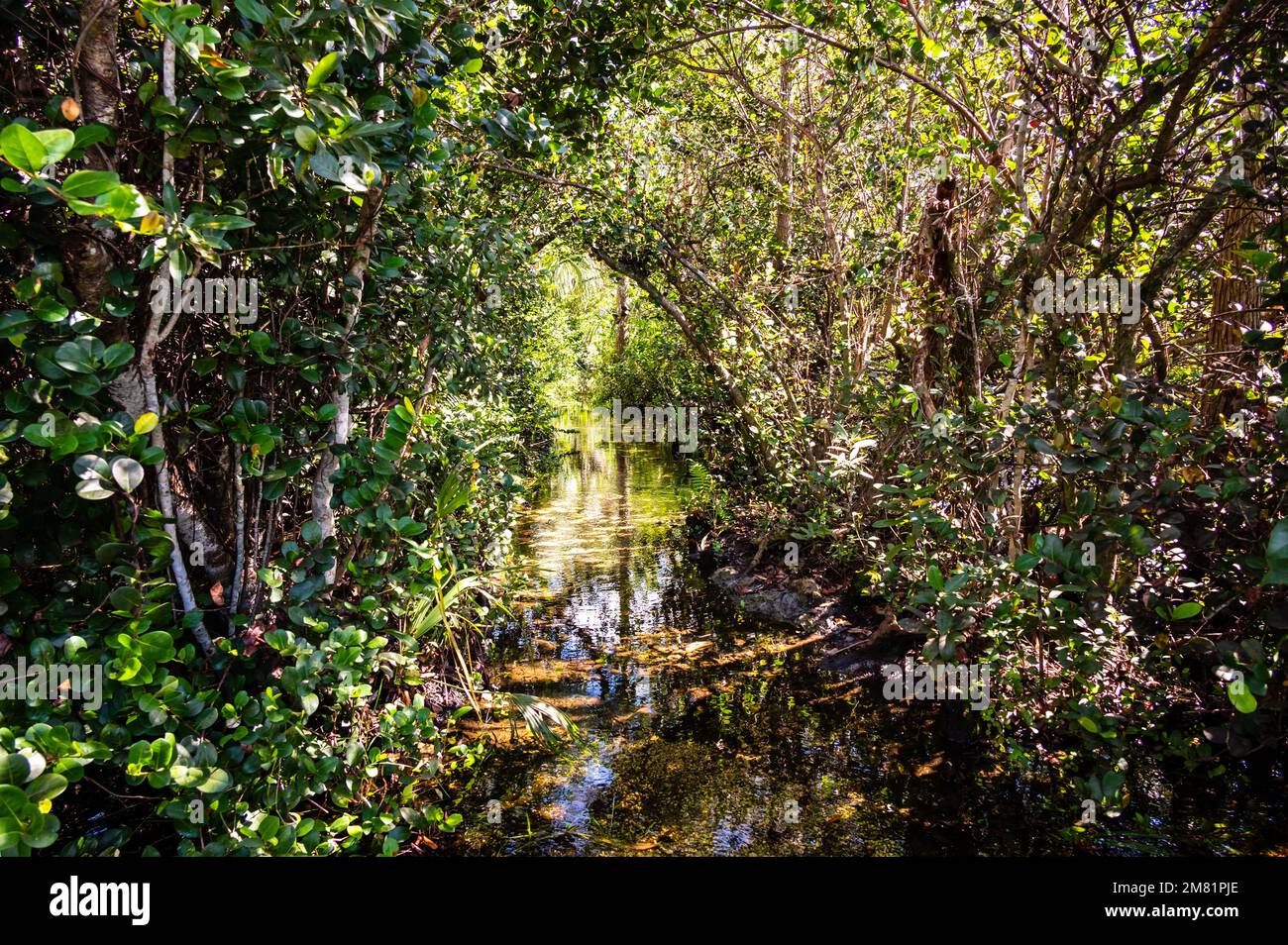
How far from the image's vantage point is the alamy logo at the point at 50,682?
5.58 ft

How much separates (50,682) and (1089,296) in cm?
435

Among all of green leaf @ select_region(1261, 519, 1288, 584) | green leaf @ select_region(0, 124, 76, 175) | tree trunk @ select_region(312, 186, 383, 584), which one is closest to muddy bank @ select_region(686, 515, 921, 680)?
green leaf @ select_region(1261, 519, 1288, 584)

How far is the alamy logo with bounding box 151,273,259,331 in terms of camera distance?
77.2 inches

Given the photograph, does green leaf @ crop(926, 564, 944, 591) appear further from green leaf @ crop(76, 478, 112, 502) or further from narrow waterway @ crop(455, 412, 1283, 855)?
green leaf @ crop(76, 478, 112, 502)

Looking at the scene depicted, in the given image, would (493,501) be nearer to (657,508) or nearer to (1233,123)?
(1233,123)

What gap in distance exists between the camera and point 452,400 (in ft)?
15.2

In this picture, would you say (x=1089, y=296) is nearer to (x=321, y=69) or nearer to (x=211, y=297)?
(x=321, y=69)

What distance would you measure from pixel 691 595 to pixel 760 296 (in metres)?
3.33

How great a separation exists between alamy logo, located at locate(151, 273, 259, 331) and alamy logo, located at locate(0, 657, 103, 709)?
103 cm

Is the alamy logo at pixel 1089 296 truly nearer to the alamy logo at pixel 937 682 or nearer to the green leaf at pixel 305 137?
the alamy logo at pixel 937 682

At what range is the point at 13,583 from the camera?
1743 millimetres
